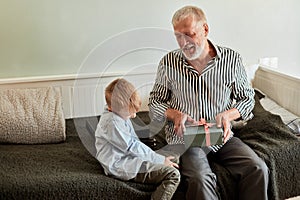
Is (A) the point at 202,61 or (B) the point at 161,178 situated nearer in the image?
(B) the point at 161,178

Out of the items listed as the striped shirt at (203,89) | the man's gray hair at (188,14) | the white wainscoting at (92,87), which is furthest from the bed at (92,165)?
the man's gray hair at (188,14)

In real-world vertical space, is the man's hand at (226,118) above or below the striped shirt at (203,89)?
below

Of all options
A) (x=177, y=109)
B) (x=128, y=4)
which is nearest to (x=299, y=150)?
(x=177, y=109)

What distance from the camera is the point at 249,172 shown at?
1606 millimetres

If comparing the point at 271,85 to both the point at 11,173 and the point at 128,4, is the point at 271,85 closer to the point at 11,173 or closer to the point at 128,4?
the point at 128,4

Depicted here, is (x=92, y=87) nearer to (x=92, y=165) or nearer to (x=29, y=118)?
(x=29, y=118)

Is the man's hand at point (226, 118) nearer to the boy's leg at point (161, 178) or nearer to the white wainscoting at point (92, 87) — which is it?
the boy's leg at point (161, 178)

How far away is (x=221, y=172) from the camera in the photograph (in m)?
1.65

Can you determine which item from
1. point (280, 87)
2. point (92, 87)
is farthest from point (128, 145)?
point (280, 87)

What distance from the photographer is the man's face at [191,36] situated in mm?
1656

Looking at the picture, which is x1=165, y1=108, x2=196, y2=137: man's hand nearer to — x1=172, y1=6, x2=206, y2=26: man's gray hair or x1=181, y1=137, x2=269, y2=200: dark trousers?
x1=181, y1=137, x2=269, y2=200: dark trousers

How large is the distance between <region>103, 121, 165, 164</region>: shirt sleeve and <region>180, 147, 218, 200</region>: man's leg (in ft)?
0.37

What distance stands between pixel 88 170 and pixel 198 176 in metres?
0.47

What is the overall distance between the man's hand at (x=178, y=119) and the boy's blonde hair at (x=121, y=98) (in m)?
0.18
